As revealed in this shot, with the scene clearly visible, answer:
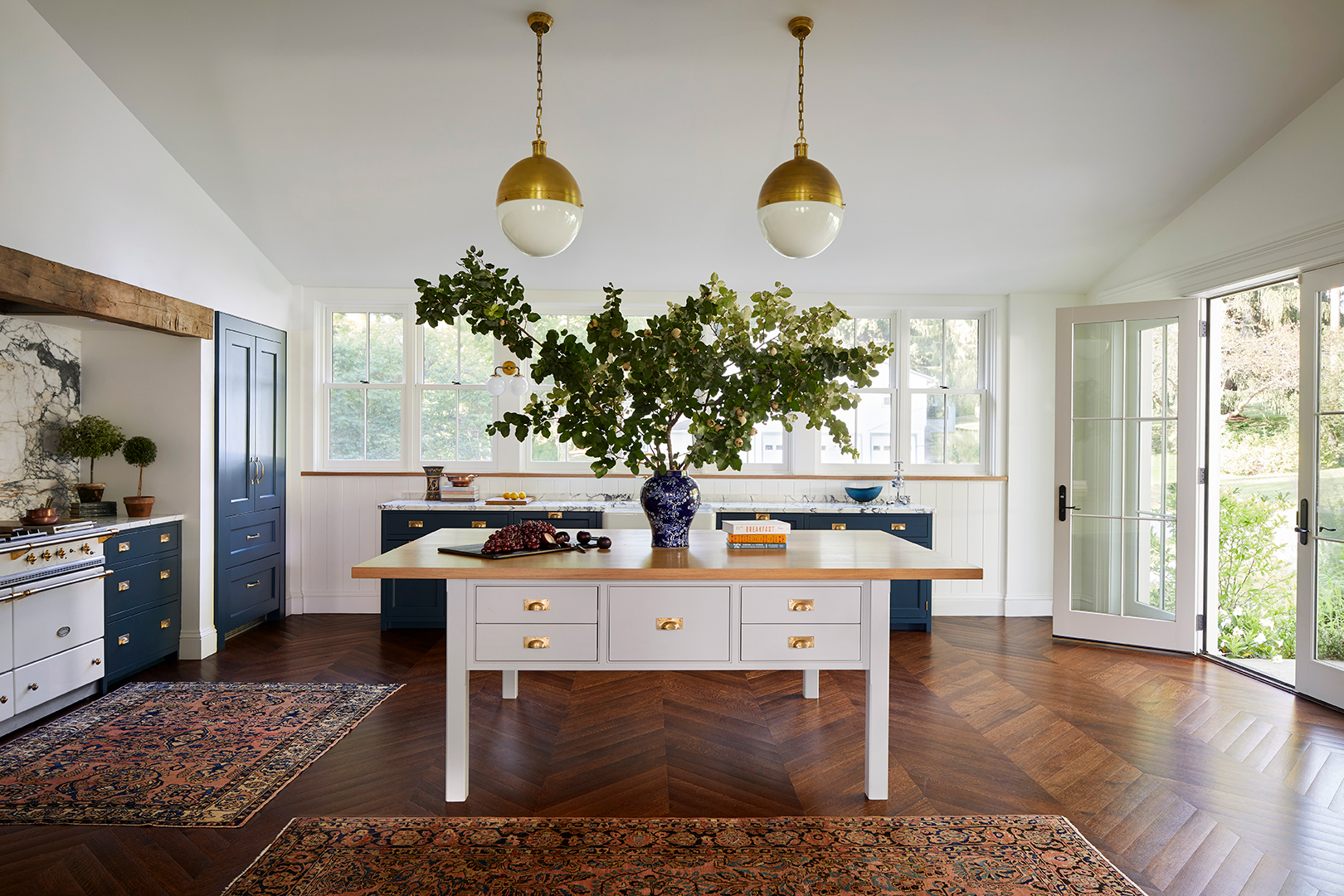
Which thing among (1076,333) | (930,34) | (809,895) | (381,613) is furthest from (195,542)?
(1076,333)

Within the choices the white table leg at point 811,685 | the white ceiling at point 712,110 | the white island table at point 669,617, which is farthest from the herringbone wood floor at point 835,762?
the white ceiling at point 712,110

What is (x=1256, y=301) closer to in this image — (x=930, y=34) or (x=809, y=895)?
(x=930, y=34)

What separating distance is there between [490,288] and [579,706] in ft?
6.91

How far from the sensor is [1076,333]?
4883 millimetres

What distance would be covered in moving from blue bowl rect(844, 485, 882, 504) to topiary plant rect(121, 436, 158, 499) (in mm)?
4416

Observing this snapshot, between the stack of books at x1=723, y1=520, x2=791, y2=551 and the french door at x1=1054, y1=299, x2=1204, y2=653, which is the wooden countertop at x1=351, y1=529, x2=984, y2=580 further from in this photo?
the french door at x1=1054, y1=299, x2=1204, y2=653

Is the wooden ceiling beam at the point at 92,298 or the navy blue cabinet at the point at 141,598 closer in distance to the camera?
the wooden ceiling beam at the point at 92,298

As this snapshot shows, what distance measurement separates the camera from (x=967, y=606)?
18.5 feet

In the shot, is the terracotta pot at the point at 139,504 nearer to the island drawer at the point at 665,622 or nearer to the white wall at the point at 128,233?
the white wall at the point at 128,233

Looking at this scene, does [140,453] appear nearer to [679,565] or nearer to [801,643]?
[679,565]

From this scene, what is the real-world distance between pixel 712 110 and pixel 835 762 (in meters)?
3.03

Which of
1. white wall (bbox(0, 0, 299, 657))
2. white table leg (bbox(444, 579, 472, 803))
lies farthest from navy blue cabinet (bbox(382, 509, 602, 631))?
white table leg (bbox(444, 579, 472, 803))

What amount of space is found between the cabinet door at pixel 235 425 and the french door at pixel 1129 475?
17.2 ft

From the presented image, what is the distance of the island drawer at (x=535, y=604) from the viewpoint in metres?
2.50
